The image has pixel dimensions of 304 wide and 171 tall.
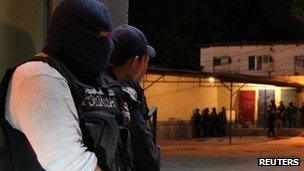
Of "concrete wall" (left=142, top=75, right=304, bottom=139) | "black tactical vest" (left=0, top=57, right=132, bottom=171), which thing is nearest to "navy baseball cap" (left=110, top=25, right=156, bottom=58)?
"black tactical vest" (left=0, top=57, right=132, bottom=171)

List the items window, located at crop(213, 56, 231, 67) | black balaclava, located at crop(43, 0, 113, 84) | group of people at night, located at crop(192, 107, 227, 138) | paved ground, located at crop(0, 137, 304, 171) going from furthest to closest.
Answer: window, located at crop(213, 56, 231, 67)
group of people at night, located at crop(192, 107, 227, 138)
paved ground, located at crop(0, 137, 304, 171)
black balaclava, located at crop(43, 0, 113, 84)

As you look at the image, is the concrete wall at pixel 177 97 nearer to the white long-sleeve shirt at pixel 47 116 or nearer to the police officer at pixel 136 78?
the police officer at pixel 136 78

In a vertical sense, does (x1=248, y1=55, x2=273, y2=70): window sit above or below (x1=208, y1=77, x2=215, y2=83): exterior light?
above

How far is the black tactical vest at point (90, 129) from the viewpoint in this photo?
147cm

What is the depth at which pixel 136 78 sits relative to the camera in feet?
8.19

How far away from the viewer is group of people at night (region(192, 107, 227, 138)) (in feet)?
90.3

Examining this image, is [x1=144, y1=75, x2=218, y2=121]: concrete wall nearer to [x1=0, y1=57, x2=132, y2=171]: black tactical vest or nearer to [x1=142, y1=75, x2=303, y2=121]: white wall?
[x1=142, y1=75, x2=303, y2=121]: white wall

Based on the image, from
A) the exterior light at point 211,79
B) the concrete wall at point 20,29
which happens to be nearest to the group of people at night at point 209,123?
the exterior light at point 211,79

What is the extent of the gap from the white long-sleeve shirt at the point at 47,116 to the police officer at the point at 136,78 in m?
0.79

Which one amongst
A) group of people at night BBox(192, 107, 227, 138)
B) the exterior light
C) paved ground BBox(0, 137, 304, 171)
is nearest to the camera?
paved ground BBox(0, 137, 304, 171)

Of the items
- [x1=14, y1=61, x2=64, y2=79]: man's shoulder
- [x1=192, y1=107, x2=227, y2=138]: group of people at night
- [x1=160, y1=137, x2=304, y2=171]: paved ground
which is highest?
[x1=14, y1=61, x2=64, y2=79]: man's shoulder

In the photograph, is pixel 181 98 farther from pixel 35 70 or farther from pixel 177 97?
pixel 35 70

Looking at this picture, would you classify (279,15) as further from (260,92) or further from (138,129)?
(138,129)

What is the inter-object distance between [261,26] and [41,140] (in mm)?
46415
